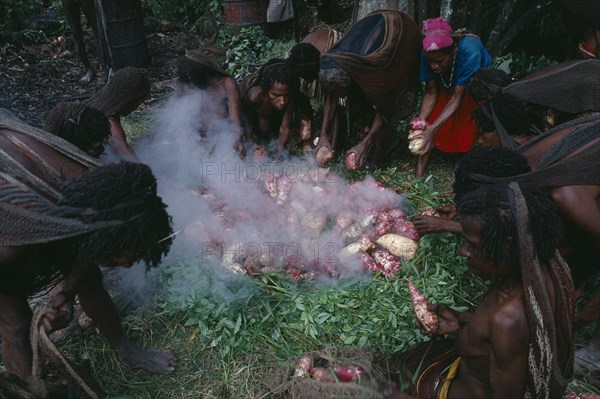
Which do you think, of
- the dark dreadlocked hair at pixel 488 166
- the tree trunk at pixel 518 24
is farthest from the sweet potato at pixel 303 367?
the tree trunk at pixel 518 24

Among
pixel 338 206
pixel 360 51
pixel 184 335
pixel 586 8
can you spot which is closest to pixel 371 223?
pixel 338 206

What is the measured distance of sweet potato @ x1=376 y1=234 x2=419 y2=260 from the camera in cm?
326

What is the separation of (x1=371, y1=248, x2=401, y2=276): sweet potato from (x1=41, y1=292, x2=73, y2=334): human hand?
193 cm

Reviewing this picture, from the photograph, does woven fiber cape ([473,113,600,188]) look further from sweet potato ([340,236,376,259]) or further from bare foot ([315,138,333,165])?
bare foot ([315,138,333,165])

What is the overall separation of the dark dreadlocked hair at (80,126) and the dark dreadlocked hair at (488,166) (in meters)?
2.21

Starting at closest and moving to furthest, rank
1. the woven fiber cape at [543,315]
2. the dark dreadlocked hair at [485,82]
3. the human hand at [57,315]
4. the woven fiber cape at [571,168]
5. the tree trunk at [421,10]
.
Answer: the woven fiber cape at [543,315] → the human hand at [57,315] → the woven fiber cape at [571,168] → the dark dreadlocked hair at [485,82] → the tree trunk at [421,10]

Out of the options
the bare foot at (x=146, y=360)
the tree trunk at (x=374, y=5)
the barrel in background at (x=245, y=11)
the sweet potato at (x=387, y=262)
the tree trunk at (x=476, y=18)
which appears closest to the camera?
the bare foot at (x=146, y=360)

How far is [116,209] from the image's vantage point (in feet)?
6.24

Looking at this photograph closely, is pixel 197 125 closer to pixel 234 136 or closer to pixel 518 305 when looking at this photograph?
pixel 234 136

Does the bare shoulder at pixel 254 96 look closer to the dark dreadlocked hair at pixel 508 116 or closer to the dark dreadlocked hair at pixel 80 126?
the dark dreadlocked hair at pixel 80 126

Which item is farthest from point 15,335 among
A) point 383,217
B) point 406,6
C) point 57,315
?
point 406,6

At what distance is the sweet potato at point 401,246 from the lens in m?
3.26

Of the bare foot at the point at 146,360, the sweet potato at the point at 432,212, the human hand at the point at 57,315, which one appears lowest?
the bare foot at the point at 146,360

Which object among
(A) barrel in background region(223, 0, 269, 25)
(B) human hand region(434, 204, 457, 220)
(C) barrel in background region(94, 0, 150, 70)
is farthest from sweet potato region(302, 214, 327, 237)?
(A) barrel in background region(223, 0, 269, 25)
